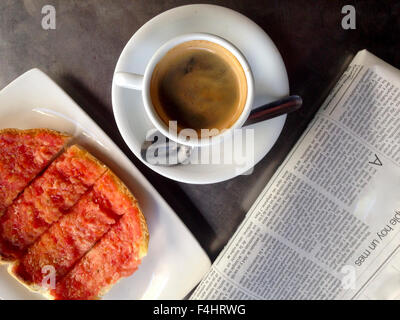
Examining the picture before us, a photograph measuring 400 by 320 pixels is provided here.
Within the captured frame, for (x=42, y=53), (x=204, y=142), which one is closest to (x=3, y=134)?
(x=42, y=53)

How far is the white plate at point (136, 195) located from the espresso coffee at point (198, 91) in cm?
25

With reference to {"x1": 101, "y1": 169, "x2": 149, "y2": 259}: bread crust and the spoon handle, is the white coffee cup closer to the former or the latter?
the spoon handle

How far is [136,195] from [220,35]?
0.49 metres

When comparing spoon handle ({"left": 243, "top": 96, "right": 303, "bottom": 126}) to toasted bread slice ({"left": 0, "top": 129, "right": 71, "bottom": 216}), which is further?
toasted bread slice ({"left": 0, "top": 129, "right": 71, "bottom": 216})

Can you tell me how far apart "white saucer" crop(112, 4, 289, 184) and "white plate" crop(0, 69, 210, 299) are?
0.51 ft

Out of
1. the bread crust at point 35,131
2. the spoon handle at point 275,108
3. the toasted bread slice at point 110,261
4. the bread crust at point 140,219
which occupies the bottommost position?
the toasted bread slice at point 110,261

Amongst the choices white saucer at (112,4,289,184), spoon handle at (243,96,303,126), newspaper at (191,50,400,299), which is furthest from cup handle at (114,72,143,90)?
newspaper at (191,50,400,299)

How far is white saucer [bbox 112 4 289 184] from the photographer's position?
899mm

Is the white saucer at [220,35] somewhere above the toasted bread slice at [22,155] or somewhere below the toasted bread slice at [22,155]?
above

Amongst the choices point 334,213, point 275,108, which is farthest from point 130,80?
point 334,213

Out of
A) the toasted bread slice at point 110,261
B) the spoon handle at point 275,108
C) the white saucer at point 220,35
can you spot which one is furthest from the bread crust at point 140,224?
the spoon handle at point 275,108

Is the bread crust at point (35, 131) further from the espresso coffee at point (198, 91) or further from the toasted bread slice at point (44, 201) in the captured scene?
the espresso coffee at point (198, 91)

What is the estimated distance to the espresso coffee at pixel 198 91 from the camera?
2.83ft

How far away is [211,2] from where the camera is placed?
1.10 metres
